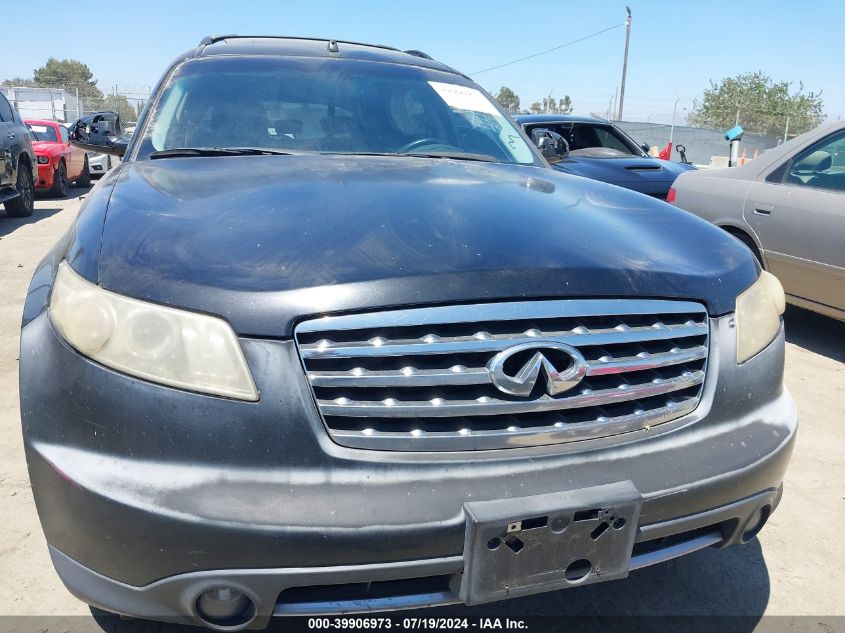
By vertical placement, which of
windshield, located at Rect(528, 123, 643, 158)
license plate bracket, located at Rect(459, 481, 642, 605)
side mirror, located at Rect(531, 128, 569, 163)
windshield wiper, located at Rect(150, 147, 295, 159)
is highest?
windshield, located at Rect(528, 123, 643, 158)

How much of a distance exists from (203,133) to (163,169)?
0.42 metres

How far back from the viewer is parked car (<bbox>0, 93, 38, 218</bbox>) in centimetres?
873

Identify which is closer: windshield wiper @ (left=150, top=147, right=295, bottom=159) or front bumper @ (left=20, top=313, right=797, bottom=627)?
front bumper @ (left=20, top=313, right=797, bottom=627)

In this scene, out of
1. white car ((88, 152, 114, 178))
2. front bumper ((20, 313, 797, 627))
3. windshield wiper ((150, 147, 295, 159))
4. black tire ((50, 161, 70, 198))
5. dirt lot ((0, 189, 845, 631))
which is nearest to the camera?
front bumper ((20, 313, 797, 627))

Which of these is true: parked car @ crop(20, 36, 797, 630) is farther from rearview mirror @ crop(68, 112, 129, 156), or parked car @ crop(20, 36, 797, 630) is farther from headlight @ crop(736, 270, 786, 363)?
rearview mirror @ crop(68, 112, 129, 156)

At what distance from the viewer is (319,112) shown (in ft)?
9.02

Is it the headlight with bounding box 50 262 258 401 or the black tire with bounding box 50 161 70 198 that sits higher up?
the headlight with bounding box 50 262 258 401

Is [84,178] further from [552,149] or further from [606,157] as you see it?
[552,149]

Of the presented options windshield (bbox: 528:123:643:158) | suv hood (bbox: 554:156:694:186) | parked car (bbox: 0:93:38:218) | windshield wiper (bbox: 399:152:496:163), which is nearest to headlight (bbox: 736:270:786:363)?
windshield wiper (bbox: 399:152:496:163)

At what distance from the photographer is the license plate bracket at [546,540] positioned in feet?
4.49

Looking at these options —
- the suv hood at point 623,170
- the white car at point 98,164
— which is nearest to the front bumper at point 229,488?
the suv hood at point 623,170

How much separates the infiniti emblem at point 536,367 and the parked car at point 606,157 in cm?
509

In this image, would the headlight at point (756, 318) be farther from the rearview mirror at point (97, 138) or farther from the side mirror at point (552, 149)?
the rearview mirror at point (97, 138)

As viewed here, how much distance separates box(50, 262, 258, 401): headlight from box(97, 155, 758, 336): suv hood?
0.10 feet
